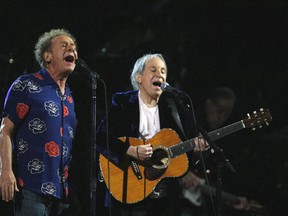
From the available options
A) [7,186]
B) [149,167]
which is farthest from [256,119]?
[7,186]

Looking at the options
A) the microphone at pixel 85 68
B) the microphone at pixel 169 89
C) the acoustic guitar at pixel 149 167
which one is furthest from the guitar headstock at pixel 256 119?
the microphone at pixel 85 68

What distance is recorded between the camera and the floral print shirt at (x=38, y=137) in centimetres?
343

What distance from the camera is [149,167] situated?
4367 mm

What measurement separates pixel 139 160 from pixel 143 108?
0.49 meters

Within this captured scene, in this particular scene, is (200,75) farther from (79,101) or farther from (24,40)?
(24,40)

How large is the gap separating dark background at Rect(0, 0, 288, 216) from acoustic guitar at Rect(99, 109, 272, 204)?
42.3 inches

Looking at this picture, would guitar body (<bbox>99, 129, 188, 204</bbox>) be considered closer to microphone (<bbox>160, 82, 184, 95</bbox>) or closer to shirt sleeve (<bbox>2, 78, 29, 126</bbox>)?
microphone (<bbox>160, 82, 184, 95</bbox>)

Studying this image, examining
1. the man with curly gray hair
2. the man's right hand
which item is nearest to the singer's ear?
the man with curly gray hair

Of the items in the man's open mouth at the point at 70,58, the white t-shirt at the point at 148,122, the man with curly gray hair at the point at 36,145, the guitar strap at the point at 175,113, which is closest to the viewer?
the man with curly gray hair at the point at 36,145

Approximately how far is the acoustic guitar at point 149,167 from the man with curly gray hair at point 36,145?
67cm

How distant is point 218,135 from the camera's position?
4539 millimetres

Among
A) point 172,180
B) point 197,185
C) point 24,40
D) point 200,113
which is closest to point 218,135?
point 172,180

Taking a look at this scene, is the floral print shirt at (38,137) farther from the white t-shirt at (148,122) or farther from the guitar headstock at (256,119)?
the guitar headstock at (256,119)

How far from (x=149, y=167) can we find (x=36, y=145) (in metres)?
1.28
